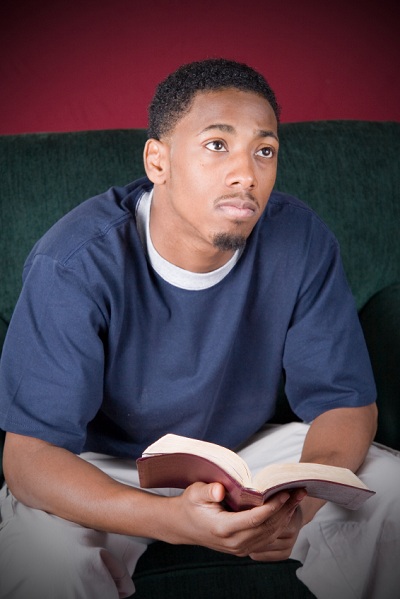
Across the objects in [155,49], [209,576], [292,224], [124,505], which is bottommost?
[209,576]

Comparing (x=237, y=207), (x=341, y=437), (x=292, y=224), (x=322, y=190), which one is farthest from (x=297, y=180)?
(x=341, y=437)

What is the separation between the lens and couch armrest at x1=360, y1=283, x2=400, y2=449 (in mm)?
1609

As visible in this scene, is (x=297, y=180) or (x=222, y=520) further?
(x=297, y=180)

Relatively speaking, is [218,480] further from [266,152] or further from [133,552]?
[266,152]

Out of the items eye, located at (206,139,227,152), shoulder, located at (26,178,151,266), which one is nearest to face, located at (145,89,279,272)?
eye, located at (206,139,227,152)

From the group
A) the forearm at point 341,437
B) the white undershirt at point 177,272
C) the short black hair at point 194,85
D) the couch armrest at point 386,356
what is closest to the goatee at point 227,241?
the white undershirt at point 177,272

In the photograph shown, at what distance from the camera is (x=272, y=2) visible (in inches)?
93.2

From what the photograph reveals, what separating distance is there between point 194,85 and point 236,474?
0.72 meters

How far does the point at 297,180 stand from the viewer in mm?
1895

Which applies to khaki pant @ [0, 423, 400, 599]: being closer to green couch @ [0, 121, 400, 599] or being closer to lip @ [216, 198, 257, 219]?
green couch @ [0, 121, 400, 599]

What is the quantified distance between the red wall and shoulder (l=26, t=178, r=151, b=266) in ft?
3.12

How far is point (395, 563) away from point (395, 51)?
5.73ft

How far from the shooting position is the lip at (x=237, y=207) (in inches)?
52.8

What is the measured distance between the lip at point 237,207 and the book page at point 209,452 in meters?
0.44
